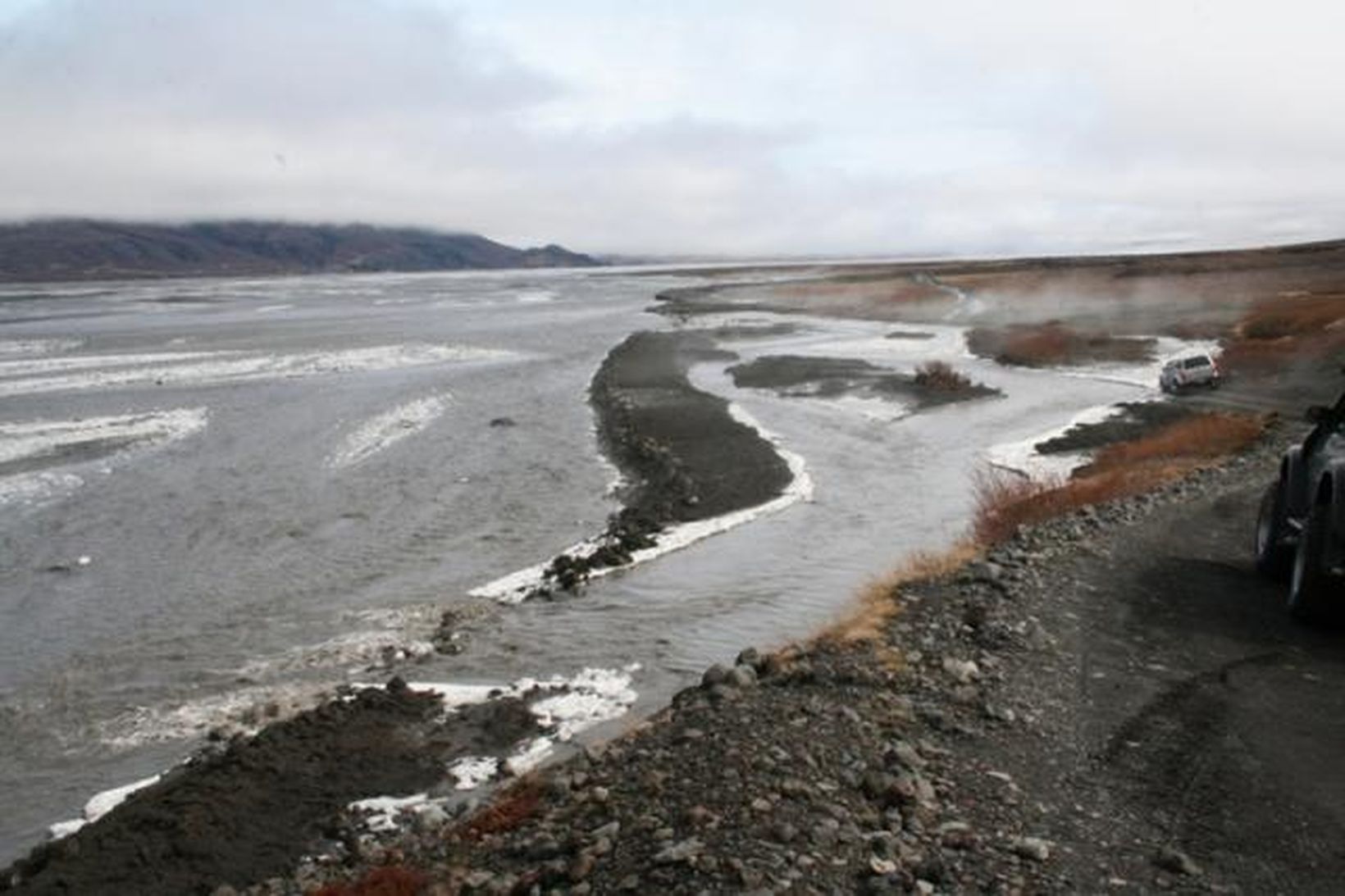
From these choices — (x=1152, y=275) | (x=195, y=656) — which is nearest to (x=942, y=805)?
(x=195, y=656)

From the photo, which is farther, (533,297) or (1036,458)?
(533,297)

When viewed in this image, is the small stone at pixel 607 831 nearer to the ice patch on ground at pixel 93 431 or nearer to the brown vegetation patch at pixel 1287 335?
the ice patch on ground at pixel 93 431

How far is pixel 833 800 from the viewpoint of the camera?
8.12 metres

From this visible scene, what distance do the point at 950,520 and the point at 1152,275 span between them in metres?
115

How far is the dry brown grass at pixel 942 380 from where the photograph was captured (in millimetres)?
47500

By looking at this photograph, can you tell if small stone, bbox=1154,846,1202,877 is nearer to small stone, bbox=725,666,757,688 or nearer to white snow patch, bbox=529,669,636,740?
small stone, bbox=725,666,757,688

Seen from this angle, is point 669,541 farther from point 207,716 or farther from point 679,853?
point 679,853

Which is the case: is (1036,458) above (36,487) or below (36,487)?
above

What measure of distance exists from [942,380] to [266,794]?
3988cm

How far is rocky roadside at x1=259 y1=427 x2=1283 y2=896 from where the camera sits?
7.09m

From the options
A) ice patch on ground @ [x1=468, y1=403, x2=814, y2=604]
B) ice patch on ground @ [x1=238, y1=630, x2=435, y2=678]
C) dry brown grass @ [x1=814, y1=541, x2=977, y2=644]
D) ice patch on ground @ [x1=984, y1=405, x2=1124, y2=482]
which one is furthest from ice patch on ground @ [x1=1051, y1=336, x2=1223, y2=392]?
ice patch on ground @ [x1=238, y1=630, x2=435, y2=678]

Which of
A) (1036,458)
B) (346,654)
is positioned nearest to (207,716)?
(346,654)

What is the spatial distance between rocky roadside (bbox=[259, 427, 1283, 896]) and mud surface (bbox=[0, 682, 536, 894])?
87 centimetres

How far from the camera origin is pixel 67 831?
37.3ft
